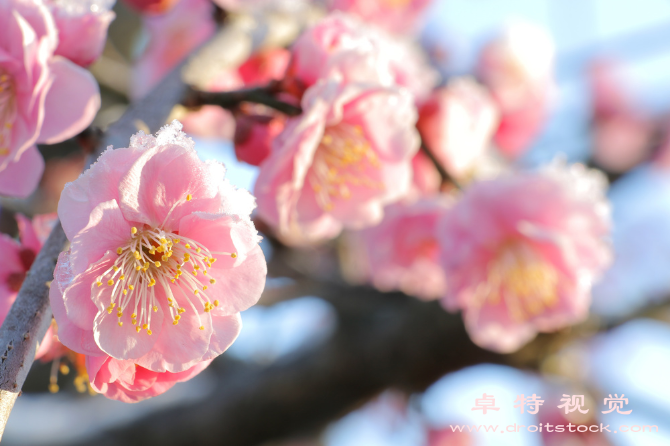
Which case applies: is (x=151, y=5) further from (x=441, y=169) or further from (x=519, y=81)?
(x=519, y=81)

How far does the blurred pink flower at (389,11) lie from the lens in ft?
5.42

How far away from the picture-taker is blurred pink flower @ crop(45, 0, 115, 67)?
0.65 metres

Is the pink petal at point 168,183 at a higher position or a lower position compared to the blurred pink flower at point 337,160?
higher

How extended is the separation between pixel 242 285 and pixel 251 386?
56.9 inches

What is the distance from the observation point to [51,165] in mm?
1963

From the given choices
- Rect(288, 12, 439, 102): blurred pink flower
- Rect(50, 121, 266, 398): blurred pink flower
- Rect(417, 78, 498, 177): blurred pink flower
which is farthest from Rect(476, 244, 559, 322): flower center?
Rect(50, 121, 266, 398): blurred pink flower

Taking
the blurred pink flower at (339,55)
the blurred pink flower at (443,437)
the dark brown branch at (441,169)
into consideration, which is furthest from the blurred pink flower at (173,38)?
the blurred pink flower at (443,437)

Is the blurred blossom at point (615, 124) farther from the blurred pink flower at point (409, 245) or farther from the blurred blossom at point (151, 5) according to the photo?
the blurred blossom at point (151, 5)

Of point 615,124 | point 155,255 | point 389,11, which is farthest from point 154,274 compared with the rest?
point 615,124

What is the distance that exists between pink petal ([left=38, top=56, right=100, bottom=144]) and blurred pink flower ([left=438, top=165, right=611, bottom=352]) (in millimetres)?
684

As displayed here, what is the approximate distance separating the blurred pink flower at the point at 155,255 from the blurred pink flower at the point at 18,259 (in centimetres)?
12

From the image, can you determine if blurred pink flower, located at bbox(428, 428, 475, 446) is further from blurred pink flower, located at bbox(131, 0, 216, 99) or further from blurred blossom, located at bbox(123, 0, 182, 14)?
blurred blossom, located at bbox(123, 0, 182, 14)

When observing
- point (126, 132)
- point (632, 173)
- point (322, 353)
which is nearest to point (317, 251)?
point (322, 353)

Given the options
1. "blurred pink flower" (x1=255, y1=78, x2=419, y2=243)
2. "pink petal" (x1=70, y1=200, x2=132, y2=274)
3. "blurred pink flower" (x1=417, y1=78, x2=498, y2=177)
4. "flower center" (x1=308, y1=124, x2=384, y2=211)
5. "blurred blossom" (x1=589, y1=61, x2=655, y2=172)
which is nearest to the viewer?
"pink petal" (x1=70, y1=200, x2=132, y2=274)
